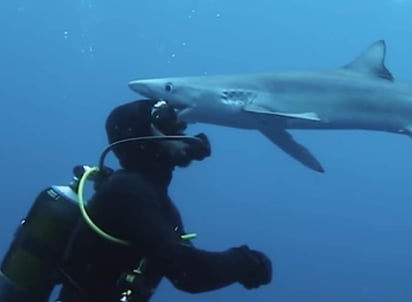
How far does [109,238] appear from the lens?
9.26 feet

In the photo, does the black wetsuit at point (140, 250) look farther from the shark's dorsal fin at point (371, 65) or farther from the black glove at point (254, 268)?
the shark's dorsal fin at point (371, 65)

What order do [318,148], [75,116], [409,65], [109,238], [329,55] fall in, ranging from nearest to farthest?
[109,238] < [409,65] < [329,55] < [318,148] < [75,116]

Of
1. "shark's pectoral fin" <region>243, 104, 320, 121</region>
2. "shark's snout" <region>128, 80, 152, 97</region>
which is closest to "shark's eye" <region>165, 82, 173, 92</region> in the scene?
"shark's snout" <region>128, 80, 152, 97</region>

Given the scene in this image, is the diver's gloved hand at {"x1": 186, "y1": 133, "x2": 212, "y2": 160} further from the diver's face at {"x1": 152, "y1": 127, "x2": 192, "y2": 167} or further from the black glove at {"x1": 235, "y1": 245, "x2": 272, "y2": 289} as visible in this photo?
the black glove at {"x1": 235, "y1": 245, "x2": 272, "y2": 289}

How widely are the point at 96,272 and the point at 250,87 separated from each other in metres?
4.85

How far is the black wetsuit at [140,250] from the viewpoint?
2748 mm

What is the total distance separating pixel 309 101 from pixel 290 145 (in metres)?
0.54

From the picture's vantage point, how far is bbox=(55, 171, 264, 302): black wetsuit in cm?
275

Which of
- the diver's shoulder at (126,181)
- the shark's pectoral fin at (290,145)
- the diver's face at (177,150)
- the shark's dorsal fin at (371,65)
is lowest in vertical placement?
the shark's pectoral fin at (290,145)

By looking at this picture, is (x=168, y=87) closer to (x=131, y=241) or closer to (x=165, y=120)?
(x=165, y=120)

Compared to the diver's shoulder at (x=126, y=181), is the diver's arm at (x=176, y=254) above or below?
below

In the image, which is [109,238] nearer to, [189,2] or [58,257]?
[58,257]

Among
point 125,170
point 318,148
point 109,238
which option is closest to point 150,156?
point 125,170

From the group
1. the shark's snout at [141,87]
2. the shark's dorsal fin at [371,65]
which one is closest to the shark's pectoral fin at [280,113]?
the shark's dorsal fin at [371,65]
